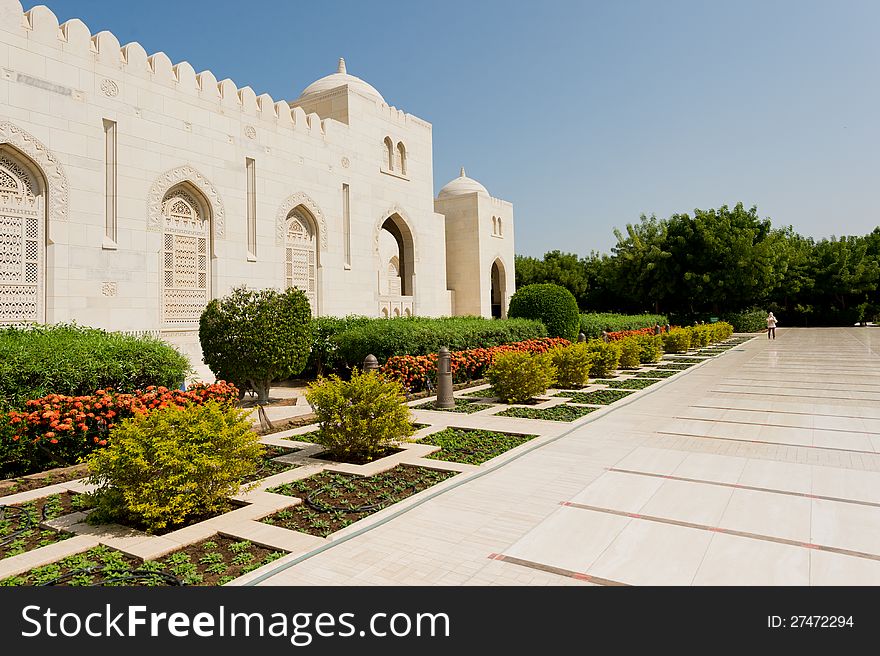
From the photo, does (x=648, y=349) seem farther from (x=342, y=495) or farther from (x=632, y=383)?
(x=342, y=495)

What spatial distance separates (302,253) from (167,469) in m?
11.5

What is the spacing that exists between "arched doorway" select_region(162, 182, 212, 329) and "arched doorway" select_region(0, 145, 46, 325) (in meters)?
2.19

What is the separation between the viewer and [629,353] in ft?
46.7

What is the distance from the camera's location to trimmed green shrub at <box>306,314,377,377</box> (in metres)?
11.9

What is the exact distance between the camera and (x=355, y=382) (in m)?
5.79

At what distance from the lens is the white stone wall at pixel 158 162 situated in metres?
9.80

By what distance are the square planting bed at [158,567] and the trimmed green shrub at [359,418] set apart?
2.07 metres

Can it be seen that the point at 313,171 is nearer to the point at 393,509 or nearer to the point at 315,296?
the point at 315,296

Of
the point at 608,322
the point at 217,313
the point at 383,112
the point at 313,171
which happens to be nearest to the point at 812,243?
the point at 608,322

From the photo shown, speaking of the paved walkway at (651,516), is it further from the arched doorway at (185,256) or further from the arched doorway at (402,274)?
the arched doorway at (402,274)

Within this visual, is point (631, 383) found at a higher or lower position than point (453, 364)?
lower

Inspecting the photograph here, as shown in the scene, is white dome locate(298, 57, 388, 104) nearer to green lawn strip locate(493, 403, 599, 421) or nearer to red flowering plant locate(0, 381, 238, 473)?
green lawn strip locate(493, 403, 599, 421)

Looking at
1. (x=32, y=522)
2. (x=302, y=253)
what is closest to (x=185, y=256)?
(x=302, y=253)

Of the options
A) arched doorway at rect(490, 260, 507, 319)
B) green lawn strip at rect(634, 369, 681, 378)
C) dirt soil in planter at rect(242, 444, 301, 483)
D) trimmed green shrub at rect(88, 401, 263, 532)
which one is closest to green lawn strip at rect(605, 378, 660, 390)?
green lawn strip at rect(634, 369, 681, 378)
